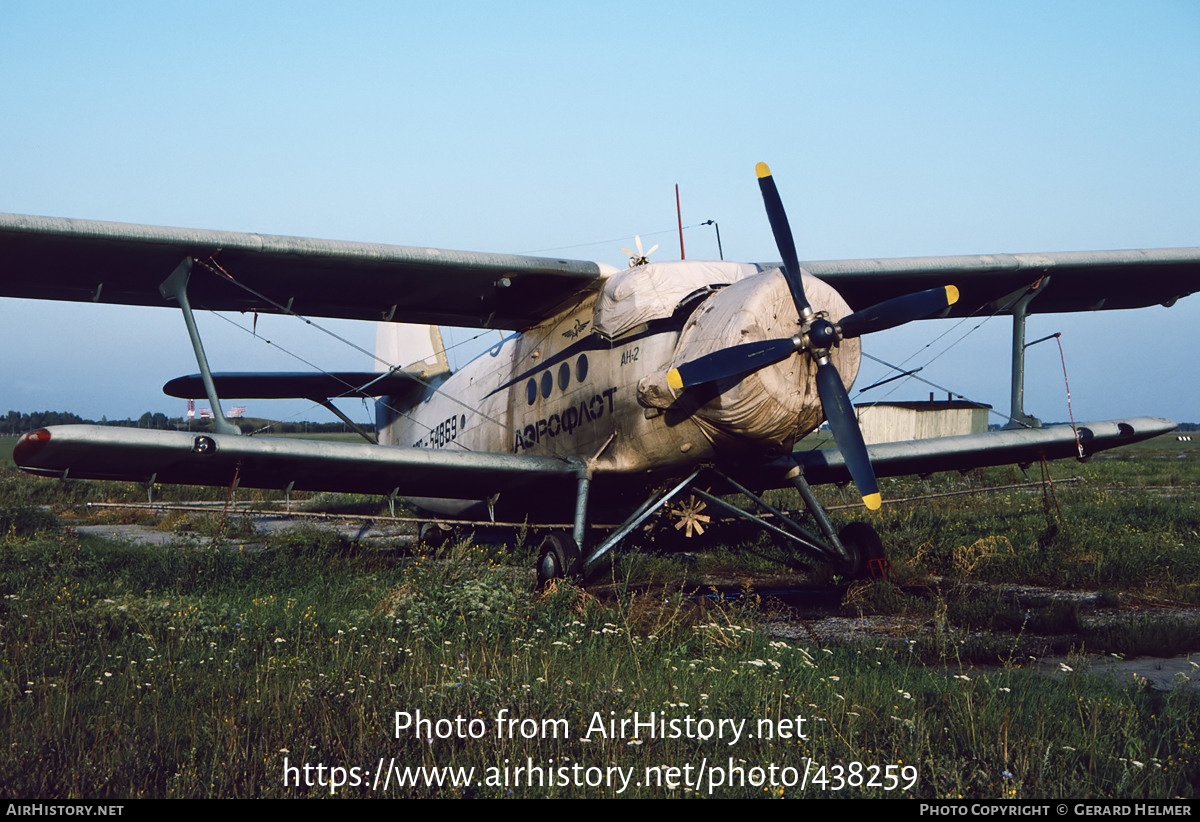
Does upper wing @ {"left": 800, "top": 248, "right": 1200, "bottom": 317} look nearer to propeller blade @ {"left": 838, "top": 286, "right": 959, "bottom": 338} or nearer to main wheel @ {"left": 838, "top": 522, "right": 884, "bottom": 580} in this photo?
propeller blade @ {"left": 838, "top": 286, "right": 959, "bottom": 338}

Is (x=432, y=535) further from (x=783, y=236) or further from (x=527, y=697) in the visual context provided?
(x=527, y=697)

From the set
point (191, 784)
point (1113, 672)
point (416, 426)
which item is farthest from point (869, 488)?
point (416, 426)

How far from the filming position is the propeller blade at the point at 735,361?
7.41m

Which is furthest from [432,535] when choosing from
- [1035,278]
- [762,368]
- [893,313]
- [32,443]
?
[1035,278]

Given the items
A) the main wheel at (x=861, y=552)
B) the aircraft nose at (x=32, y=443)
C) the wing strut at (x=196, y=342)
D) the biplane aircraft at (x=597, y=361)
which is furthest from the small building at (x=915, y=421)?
the aircraft nose at (x=32, y=443)

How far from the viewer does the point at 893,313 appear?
7.68 m

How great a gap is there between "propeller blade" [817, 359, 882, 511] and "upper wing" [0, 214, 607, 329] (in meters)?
3.33

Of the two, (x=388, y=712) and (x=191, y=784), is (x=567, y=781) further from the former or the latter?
(x=191, y=784)

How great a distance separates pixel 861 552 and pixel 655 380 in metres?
3.19

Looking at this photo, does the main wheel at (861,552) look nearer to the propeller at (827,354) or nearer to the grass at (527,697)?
the grass at (527,697)

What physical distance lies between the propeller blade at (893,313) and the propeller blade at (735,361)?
0.63m

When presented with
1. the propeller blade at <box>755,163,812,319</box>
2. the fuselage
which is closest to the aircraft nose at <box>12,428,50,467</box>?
the fuselage

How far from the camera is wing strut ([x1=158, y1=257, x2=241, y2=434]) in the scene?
8953mm

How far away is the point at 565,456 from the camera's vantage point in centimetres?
981
